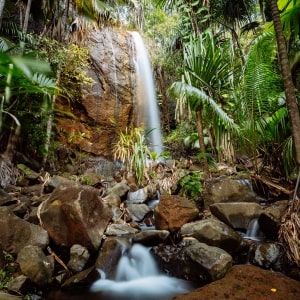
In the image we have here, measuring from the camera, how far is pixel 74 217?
3.77 m

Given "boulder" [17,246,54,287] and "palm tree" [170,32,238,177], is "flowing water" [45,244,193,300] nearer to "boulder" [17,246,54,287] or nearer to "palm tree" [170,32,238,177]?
"boulder" [17,246,54,287]

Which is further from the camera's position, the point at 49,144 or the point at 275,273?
the point at 49,144

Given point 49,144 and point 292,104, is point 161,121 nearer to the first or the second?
point 49,144

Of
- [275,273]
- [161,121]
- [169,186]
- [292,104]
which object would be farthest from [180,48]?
[275,273]

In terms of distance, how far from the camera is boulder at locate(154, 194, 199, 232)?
4.30 meters

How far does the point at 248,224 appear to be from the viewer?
4258mm

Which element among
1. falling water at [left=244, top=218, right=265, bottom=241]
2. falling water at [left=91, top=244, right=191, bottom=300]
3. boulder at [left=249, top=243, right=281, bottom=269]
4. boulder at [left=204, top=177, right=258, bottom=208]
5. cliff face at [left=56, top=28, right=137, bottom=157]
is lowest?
falling water at [left=91, top=244, right=191, bottom=300]

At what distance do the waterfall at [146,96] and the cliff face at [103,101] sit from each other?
33cm

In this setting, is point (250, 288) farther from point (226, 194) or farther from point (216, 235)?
point (226, 194)

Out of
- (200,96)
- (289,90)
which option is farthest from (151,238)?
(289,90)

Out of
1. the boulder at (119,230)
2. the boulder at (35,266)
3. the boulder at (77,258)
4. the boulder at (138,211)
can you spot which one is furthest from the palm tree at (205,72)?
the boulder at (35,266)

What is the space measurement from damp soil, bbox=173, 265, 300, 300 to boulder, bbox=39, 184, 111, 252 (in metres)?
1.48

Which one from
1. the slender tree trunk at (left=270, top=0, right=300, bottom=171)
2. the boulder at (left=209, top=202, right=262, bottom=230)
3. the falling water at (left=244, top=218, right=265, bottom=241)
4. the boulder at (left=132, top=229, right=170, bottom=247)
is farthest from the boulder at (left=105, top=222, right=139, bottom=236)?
the slender tree trunk at (left=270, top=0, right=300, bottom=171)

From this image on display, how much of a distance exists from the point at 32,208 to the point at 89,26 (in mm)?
7060
